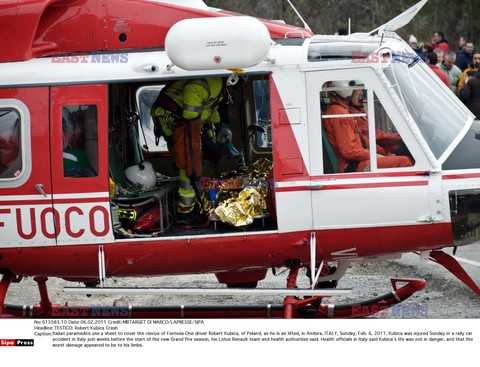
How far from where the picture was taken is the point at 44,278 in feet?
30.1

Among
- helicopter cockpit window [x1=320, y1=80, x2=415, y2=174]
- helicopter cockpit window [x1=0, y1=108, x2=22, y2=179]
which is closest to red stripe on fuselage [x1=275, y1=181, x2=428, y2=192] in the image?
helicopter cockpit window [x1=320, y1=80, x2=415, y2=174]

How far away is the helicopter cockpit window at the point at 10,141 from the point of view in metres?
8.23

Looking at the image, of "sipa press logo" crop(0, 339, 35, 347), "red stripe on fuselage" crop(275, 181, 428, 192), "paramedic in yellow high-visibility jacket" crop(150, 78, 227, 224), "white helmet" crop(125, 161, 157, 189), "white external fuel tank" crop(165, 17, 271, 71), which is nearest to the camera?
"sipa press logo" crop(0, 339, 35, 347)

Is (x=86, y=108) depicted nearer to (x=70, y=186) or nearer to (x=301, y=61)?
(x=70, y=186)

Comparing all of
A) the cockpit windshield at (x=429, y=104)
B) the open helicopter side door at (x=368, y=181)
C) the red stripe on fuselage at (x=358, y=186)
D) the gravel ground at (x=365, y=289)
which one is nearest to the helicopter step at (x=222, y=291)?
the open helicopter side door at (x=368, y=181)

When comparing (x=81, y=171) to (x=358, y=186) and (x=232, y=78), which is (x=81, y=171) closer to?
(x=232, y=78)

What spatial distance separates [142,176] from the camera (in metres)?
9.00

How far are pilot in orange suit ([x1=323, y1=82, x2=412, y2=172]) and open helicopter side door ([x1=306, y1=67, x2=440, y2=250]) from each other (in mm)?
65

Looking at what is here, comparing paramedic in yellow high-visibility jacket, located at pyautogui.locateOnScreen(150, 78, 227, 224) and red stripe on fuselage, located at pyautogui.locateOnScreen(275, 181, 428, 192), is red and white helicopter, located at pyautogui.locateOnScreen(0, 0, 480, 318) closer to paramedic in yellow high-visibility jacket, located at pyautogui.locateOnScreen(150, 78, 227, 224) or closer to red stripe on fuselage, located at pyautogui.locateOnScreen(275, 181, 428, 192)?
red stripe on fuselage, located at pyautogui.locateOnScreen(275, 181, 428, 192)

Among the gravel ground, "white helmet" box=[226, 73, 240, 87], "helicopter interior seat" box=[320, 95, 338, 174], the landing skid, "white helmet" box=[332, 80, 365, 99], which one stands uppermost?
"white helmet" box=[226, 73, 240, 87]

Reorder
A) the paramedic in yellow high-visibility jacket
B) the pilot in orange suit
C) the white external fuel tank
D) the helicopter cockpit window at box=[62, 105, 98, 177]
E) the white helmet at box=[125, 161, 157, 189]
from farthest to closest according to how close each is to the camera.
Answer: the white helmet at box=[125, 161, 157, 189], the paramedic in yellow high-visibility jacket, the helicopter cockpit window at box=[62, 105, 98, 177], the pilot in orange suit, the white external fuel tank

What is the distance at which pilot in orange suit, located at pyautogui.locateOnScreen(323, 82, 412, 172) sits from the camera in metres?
8.10

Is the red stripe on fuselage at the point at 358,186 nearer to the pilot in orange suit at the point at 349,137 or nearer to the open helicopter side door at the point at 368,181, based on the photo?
the open helicopter side door at the point at 368,181

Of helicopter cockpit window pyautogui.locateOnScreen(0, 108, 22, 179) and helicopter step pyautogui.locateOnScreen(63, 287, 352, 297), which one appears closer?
helicopter step pyautogui.locateOnScreen(63, 287, 352, 297)
